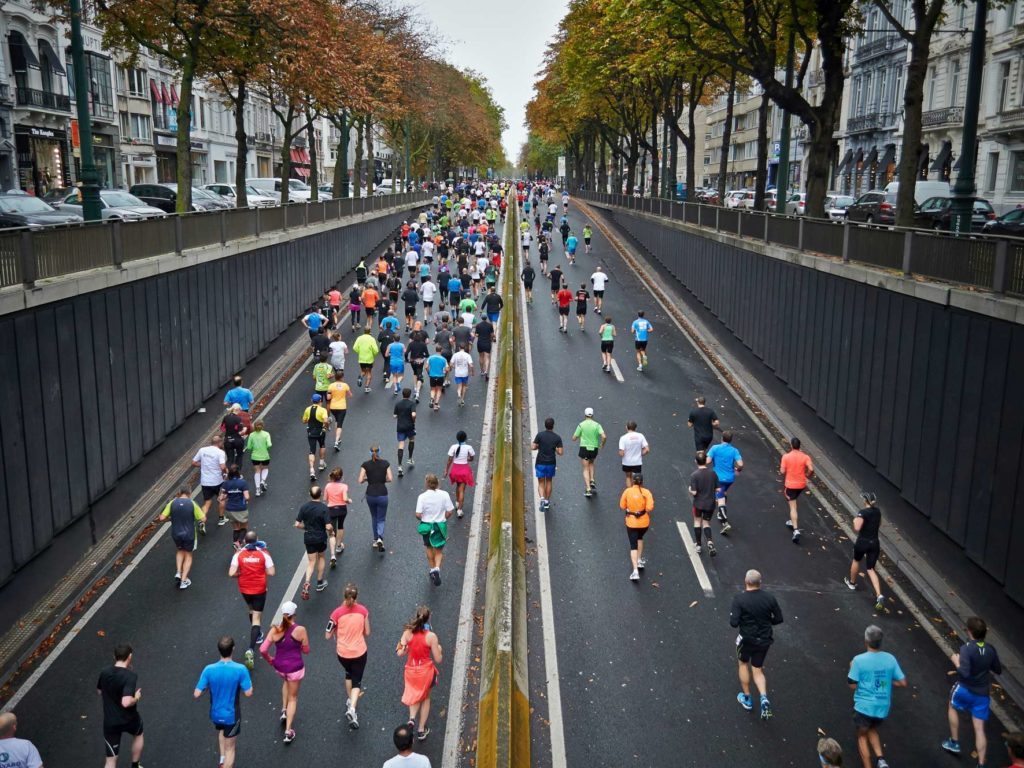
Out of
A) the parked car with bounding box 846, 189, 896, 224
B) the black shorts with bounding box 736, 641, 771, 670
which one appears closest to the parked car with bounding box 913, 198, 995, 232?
the parked car with bounding box 846, 189, 896, 224

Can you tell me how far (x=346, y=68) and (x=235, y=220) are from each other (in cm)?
1205

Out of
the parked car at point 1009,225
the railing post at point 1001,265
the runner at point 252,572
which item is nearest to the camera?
the runner at point 252,572

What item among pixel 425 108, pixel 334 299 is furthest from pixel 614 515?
pixel 425 108

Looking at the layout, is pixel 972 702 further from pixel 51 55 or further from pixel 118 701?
pixel 51 55

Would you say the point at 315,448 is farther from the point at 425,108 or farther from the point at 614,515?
the point at 425,108

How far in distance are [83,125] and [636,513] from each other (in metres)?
12.5

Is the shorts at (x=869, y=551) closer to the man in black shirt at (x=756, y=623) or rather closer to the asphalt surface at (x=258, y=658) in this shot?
the man in black shirt at (x=756, y=623)

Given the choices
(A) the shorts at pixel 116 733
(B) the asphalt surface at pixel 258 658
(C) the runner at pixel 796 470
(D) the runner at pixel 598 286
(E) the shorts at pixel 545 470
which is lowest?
(B) the asphalt surface at pixel 258 658

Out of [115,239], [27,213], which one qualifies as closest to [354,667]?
[115,239]

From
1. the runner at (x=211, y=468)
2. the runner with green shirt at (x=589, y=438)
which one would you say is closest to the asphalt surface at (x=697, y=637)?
the runner with green shirt at (x=589, y=438)

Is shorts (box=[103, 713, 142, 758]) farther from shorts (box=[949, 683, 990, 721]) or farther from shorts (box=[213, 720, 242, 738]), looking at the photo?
shorts (box=[949, 683, 990, 721])

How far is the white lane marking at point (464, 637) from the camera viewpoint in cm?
1003

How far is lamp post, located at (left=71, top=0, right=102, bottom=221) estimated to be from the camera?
643 inches

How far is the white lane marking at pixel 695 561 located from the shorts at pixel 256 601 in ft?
21.4
